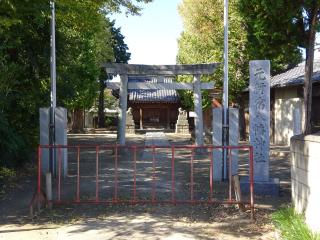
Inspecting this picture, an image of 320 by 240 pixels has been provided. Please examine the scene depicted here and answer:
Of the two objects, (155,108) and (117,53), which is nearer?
(155,108)

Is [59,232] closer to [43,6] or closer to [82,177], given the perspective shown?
[43,6]

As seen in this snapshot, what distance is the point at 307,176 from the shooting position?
6.13 meters

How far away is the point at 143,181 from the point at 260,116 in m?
3.22

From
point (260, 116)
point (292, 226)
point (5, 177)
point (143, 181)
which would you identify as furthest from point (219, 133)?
point (292, 226)

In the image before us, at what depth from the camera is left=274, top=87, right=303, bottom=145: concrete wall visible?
22469 millimetres

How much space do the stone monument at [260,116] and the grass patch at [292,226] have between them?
9.38 feet

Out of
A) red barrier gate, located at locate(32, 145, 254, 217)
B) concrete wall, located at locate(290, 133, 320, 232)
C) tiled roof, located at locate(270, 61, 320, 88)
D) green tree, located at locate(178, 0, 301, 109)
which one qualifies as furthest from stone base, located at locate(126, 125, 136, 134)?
concrete wall, located at locate(290, 133, 320, 232)

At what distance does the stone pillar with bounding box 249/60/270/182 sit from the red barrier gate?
20.0 inches

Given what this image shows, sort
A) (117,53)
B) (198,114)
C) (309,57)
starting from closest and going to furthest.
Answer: (309,57) → (198,114) → (117,53)

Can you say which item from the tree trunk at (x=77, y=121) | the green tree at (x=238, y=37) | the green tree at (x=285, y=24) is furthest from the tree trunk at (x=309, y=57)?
the tree trunk at (x=77, y=121)

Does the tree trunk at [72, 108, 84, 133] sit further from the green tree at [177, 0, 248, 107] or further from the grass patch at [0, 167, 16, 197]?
the grass patch at [0, 167, 16, 197]

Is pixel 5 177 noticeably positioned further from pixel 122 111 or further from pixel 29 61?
pixel 122 111

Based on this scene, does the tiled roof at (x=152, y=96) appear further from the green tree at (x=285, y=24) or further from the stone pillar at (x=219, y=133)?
the stone pillar at (x=219, y=133)

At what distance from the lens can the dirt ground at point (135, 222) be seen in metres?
6.67
